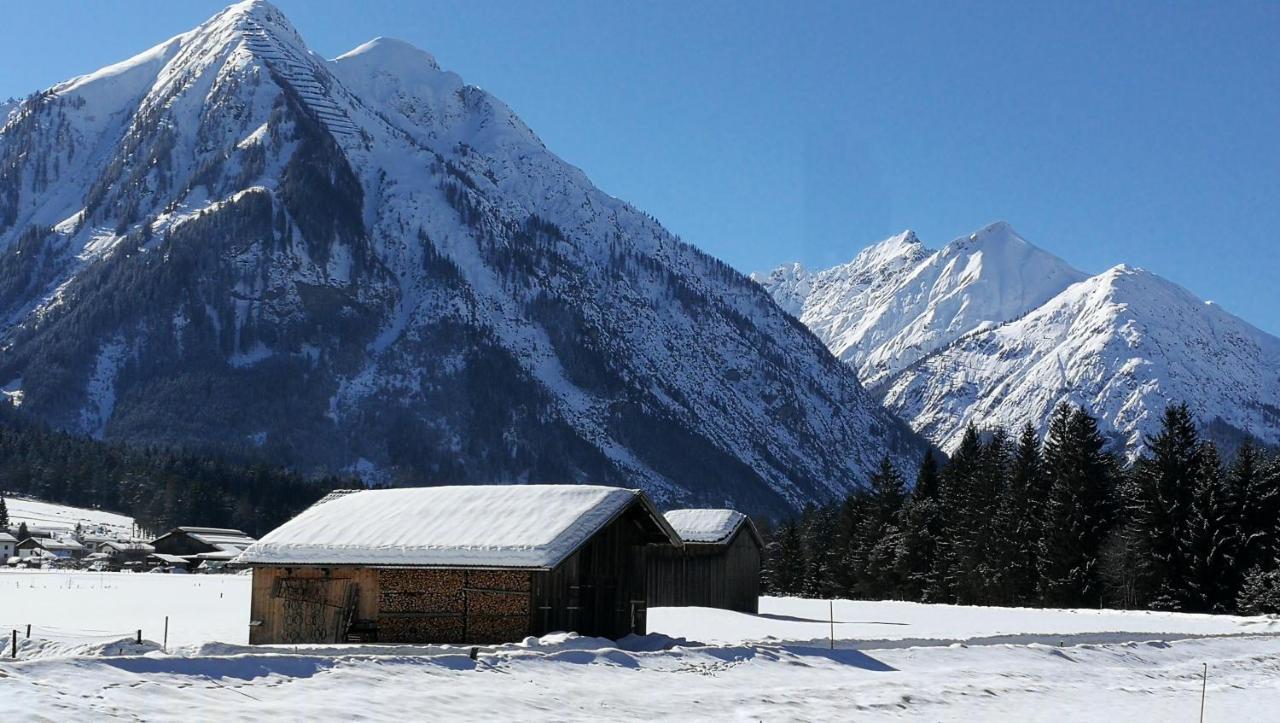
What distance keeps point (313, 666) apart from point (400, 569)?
1249 centimetres

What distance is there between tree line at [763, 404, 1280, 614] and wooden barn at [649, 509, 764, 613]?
17850 mm

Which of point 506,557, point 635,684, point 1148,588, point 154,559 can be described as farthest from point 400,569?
point 154,559

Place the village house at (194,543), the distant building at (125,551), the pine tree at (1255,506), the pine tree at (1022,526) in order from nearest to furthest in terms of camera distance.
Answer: the pine tree at (1255,506) → the pine tree at (1022,526) → the distant building at (125,551) → the village house at (194,543)

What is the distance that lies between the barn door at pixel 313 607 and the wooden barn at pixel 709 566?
25.1 meters

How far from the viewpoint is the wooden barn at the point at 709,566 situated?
60.8m

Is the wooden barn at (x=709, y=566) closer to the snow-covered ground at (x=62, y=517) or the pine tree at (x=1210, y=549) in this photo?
the pine tree at (x=1210, y=549)

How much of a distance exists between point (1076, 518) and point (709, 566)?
21.5 metres

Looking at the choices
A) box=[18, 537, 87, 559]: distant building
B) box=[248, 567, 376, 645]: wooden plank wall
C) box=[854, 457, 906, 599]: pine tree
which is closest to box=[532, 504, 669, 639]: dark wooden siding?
box=[248, 567, 376, 645]: wooden plank wall

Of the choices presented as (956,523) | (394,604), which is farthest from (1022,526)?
(394,604)

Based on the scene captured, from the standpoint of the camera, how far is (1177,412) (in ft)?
220

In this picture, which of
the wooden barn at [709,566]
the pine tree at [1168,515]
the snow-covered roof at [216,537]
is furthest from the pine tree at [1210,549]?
the snow-covered roof at [216,537]

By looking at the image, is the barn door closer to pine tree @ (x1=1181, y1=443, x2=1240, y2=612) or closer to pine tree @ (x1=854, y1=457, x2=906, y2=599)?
pine tree @ (x1=1181, y1=443, x2=1240, y2=612)

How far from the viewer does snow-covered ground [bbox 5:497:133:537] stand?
17612 centimetres

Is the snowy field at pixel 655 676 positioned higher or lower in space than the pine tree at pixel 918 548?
lower
